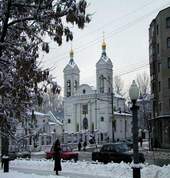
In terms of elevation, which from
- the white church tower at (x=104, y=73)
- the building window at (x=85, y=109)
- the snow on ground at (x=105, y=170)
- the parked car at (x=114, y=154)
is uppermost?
the white church tower at (x=104, y=73)

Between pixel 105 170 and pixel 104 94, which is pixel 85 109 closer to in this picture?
pixel 104 94

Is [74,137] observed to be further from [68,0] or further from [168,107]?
[68,0]

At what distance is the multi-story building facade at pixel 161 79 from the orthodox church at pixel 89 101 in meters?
32.9

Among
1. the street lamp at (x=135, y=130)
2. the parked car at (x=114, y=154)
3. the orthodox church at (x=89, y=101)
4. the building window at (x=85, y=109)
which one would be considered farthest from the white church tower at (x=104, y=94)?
the street lamp at (x=135, y=130)

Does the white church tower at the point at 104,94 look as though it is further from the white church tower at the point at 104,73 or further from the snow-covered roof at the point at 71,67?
the snow-covered roof at the point at 71,67

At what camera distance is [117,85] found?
121312 mm

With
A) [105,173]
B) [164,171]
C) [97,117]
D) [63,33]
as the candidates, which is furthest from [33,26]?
[97,117]

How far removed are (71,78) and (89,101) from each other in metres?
8.42

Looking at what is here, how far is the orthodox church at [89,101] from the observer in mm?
107938

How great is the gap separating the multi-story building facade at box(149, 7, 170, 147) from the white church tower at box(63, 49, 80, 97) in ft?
147

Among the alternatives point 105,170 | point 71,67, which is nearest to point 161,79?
point 105,170

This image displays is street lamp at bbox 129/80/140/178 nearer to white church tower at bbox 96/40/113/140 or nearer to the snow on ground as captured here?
the snow on ground

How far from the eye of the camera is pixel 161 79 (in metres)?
68.5

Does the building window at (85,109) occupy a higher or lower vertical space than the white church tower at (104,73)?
lower
